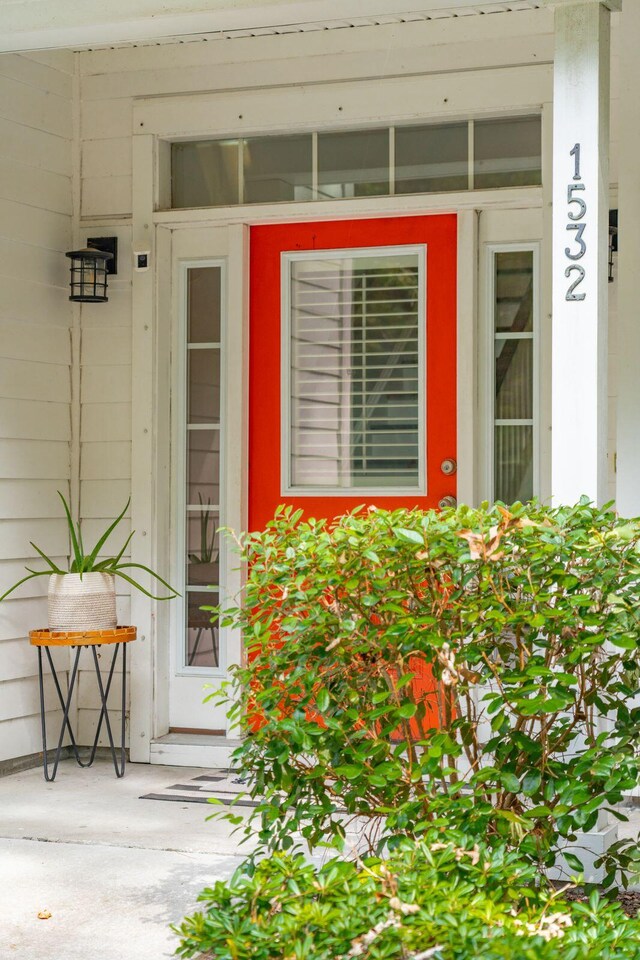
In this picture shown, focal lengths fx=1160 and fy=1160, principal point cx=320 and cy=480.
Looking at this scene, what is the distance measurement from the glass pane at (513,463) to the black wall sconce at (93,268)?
5.86ft

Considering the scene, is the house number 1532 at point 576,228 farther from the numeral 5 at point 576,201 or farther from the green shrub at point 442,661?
the green shrub at point 442,661

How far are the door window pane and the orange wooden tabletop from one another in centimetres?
160

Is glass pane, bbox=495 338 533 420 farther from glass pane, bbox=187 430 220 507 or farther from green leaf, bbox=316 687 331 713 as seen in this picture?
green leaf, bbox=316 687 331 713

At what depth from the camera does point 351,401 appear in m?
4.75

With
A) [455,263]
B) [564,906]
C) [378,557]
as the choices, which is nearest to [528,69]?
[455,263]

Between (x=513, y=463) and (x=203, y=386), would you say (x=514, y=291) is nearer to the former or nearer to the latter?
(x=513, y=463)

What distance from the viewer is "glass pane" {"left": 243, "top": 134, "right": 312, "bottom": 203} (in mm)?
4812

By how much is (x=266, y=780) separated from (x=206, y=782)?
224 centimetres

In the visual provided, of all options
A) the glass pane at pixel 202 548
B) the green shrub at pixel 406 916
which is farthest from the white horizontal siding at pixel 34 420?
the green shrub at pixel 406 916

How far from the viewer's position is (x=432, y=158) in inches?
183

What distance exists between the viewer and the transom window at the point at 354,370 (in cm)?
468

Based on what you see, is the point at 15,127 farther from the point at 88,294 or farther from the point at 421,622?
the point at 421,622

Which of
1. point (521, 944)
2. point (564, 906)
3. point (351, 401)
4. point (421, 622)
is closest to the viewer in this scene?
point (521, 944)

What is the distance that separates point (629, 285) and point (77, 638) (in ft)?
8.02
